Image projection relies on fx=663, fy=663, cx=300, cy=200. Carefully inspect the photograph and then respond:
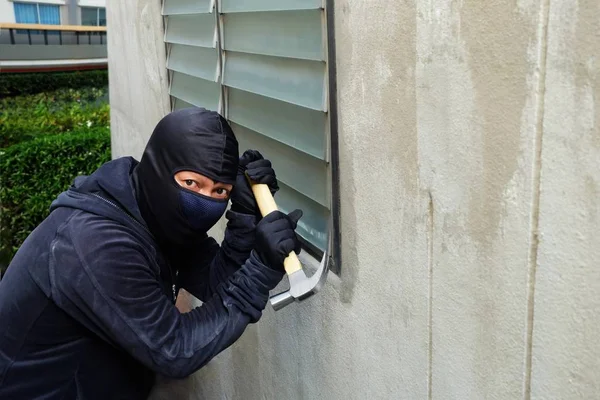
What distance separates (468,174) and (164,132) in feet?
3.83

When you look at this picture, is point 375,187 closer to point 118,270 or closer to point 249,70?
point 118,270

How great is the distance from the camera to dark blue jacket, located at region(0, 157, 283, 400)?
2.23 m

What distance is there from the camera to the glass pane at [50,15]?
1934 centimetres

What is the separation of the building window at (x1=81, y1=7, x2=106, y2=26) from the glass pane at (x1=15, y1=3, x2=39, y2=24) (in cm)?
195

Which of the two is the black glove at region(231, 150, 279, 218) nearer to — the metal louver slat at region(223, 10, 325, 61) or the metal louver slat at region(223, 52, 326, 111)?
the metal louver slat at region(223, 52, 326, 111)

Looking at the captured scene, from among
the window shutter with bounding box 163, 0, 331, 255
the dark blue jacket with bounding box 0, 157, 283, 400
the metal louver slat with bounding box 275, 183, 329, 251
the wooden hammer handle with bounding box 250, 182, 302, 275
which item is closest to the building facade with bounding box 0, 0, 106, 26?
→ the window shutter with bounding box 163, 0, 331, 255

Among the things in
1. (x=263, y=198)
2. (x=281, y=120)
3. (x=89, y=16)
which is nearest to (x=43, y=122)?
(x=281, y=120)

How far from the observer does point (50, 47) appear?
1777cm

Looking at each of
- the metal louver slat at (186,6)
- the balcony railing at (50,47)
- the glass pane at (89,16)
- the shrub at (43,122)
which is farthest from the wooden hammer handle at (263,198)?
the glass pane at (89,16)

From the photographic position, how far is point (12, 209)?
26.1 feet

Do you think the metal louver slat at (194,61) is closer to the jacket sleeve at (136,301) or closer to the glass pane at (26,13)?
the jacket sleeve at (136,301)

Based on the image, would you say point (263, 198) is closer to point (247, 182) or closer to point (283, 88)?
point (247, 182)

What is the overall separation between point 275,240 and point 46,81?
1641 centimetres

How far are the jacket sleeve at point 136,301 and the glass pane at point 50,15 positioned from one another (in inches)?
751
